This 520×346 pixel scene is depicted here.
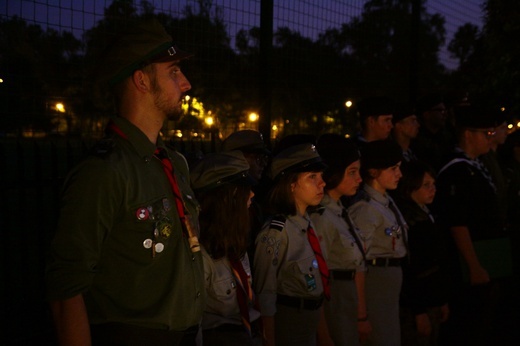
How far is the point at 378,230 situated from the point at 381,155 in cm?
61

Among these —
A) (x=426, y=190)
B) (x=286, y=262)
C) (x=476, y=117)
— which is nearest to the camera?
(x=286, y=262)

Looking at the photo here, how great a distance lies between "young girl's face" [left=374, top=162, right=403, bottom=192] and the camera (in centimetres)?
491

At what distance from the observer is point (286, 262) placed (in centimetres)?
386

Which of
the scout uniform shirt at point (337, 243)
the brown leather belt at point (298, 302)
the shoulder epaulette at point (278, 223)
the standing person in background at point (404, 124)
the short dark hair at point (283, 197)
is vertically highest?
the standing person in background at point (404, 124)

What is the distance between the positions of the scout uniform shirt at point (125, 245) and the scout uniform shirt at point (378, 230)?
7.80ft

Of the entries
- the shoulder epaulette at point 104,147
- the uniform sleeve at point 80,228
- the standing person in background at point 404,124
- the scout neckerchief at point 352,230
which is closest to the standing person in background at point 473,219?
the standing person in background at point 404,124

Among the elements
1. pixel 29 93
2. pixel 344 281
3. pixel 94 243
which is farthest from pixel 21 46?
pixel 344 281

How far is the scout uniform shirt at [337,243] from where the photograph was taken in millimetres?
4367

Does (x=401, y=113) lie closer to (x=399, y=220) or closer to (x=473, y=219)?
(x=473, y=219)

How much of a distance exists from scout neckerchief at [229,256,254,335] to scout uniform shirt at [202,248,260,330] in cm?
2

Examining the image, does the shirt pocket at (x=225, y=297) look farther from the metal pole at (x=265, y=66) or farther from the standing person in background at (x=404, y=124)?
the standing person in background at (x=404, y=124)

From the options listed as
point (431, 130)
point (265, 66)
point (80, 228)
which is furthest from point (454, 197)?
point (80, 228)

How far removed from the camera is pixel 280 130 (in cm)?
652

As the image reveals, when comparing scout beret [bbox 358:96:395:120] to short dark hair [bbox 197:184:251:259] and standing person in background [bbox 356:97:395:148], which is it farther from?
short dark hair [bbox 197:184:251:259]
